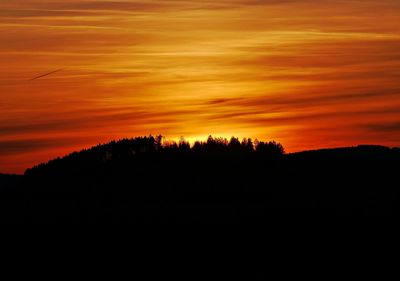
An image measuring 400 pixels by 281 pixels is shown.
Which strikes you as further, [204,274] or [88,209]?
[88,209]

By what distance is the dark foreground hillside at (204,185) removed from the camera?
23.8 meters

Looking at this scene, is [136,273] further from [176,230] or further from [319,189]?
[319,189]

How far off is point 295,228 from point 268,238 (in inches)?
24.1

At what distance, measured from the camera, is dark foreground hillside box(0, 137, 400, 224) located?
2378 centimetres

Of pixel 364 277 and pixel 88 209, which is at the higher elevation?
pixel 88 209

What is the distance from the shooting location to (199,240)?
74.0 ft

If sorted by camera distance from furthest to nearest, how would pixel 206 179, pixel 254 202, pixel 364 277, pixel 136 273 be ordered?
1. pixel 206 179
2. pixel 254 202
3. pixel 136 273
4. pixel 364 277

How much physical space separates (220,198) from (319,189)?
2.14 m

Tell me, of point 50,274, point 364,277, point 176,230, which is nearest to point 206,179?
point 176,230

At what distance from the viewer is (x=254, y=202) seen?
2416 cm

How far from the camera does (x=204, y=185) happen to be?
2556 cm

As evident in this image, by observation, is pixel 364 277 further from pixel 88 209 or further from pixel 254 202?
pixel 88 209

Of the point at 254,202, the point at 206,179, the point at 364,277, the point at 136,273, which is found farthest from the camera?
the point at 206,179

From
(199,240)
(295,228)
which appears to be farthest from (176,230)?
(295,228)
